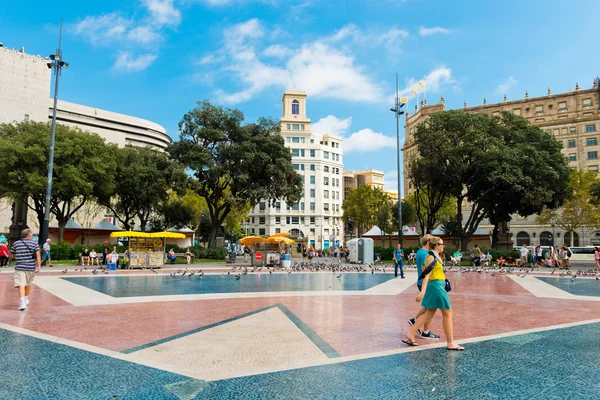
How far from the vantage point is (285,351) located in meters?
5.93

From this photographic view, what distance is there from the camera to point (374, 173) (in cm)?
14038

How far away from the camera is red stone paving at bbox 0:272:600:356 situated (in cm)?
690

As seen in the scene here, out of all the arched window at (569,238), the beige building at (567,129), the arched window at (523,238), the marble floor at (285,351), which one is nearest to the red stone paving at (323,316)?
the marble floor at (285,351)

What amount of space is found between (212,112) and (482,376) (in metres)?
33.0

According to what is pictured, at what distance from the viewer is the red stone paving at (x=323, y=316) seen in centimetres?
690

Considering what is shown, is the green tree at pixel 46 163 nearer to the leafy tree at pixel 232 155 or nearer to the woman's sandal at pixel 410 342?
the leafy tree at pixel 232 155

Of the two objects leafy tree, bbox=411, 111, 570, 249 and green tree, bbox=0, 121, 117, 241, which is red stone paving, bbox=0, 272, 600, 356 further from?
leafy tree, bbox=411, 111, 570, 249

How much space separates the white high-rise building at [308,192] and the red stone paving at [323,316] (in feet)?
230

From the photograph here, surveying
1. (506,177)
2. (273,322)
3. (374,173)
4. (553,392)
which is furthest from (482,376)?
(374,173)

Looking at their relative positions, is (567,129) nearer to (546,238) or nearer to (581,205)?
(546,238)

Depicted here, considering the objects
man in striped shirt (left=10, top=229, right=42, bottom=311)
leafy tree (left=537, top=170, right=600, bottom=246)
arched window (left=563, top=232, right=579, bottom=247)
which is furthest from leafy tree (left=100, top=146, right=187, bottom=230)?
arched window (left=563, top=232, right=579, bottom=247)

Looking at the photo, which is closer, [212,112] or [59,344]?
[59,344]

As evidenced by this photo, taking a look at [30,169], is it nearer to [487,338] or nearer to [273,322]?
[273,322]

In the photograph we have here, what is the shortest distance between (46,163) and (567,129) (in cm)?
7882
